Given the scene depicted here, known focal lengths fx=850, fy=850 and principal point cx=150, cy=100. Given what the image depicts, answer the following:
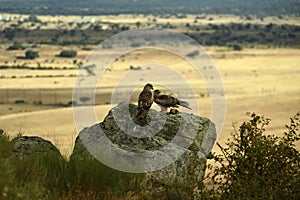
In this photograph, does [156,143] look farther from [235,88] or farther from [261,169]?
[235,88]

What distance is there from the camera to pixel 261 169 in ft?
30.2

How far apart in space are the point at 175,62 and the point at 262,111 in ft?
71.7

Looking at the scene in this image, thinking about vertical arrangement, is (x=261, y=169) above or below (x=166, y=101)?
below

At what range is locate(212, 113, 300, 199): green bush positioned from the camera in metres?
8.84

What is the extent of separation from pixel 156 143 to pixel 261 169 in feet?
5.11

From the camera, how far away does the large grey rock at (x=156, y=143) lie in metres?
9.63

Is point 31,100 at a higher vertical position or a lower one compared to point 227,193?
lower

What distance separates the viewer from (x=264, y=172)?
918 cm

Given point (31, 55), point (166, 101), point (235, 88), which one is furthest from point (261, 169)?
point (31, 55)

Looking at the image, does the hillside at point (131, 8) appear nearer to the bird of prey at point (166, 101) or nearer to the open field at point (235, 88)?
the open field at point (235, 88)

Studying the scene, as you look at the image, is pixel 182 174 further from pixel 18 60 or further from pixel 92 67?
pixel 18 60

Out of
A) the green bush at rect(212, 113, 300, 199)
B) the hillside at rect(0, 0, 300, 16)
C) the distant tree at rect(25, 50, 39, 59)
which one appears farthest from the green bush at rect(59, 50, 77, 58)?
the hillside at rect(0, 0, 300, 16)

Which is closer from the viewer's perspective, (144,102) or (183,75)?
(144,102)

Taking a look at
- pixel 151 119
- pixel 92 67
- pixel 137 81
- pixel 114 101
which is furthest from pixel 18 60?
pixel 151 119
